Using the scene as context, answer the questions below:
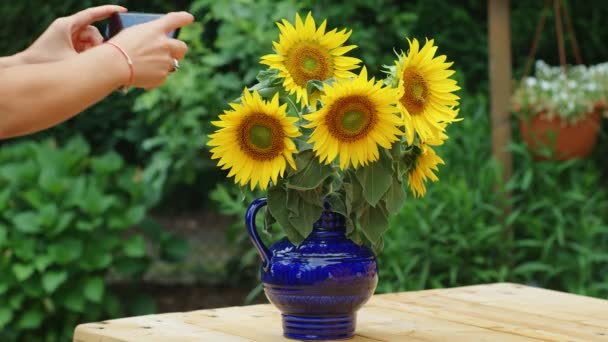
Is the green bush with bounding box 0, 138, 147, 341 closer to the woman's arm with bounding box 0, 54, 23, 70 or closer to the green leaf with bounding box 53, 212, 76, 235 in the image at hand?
the green leaf with bounding box 53, 212, 76, 235

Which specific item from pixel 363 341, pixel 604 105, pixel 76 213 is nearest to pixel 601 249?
pixel 604 105

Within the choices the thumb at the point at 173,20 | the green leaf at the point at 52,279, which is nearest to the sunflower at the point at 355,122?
the thumb at the point at 173,20

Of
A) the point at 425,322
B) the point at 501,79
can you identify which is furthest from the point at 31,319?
the point at 425,322

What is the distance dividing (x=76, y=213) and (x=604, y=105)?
2059 mm

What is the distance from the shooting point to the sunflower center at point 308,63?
68.3 inches

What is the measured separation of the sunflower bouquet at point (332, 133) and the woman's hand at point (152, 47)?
16 cm

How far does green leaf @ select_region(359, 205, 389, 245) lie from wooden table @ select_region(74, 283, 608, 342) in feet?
0.67

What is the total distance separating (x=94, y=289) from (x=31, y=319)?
0.85 ft

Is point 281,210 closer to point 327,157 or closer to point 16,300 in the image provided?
point 327,157

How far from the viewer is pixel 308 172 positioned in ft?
5.43

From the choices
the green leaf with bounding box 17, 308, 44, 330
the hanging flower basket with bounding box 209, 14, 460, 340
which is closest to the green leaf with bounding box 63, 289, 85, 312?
the green leaf with bounding box 17, 308, 44, 330

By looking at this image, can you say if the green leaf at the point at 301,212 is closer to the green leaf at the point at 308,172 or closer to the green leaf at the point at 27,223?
the green leaf at the point at 308,172

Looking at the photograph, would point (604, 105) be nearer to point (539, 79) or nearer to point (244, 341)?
point (539, 79)

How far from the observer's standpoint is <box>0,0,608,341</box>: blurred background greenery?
3727 mm
